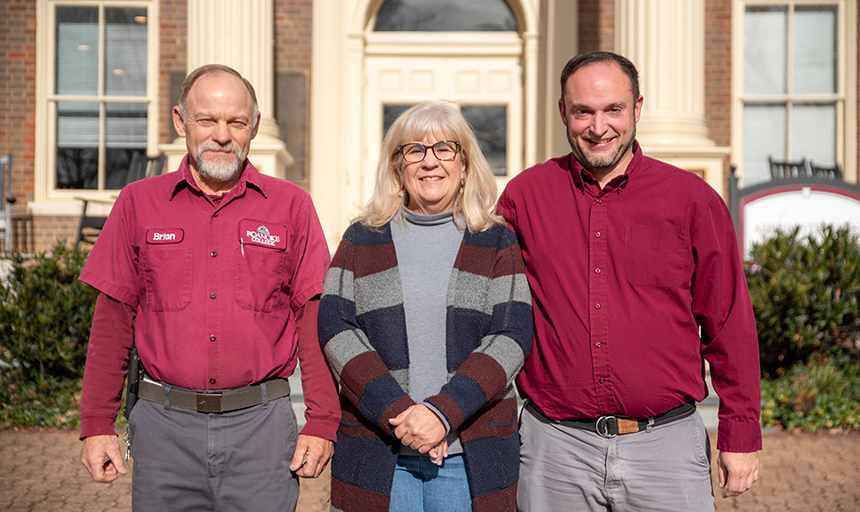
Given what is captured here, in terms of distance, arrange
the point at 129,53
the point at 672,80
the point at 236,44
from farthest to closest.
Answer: the point at 129,53
the point at 236,44
the point at 672,80

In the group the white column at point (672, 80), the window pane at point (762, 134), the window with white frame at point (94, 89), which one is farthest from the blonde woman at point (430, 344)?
the window pane at point (762, 134)

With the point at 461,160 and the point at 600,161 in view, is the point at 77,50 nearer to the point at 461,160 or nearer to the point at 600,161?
the point at 461,160

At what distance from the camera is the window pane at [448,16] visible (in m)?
8.77

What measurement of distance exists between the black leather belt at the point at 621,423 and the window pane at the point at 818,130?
25.9 feet

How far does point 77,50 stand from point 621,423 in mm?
8944

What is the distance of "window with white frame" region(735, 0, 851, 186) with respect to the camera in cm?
883

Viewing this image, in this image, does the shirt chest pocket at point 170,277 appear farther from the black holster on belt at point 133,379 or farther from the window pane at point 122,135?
the window pane at point 122,135

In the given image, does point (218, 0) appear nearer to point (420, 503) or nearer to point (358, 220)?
point (358, 220)

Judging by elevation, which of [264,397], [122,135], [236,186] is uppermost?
[122,135]

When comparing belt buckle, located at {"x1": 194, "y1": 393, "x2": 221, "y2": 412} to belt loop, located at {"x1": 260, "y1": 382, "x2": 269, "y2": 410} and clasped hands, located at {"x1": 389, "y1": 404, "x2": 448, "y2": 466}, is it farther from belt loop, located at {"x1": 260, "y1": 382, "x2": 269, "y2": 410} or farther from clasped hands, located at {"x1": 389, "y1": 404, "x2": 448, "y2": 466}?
clasped hands, located at {"x1": 389, "y1": 404, "x2": 448, "y2": 466}

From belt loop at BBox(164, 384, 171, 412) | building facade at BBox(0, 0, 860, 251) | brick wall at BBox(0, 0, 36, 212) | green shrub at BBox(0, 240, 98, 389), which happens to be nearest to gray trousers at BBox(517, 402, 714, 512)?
belt loop at BBox(164, 384, 171, 412)

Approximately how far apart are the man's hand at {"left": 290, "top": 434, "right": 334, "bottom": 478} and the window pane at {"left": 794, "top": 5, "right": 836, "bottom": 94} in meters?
8.65

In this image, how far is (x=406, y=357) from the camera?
7.04 feet

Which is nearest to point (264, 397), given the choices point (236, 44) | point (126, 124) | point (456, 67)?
point (236, 44)
